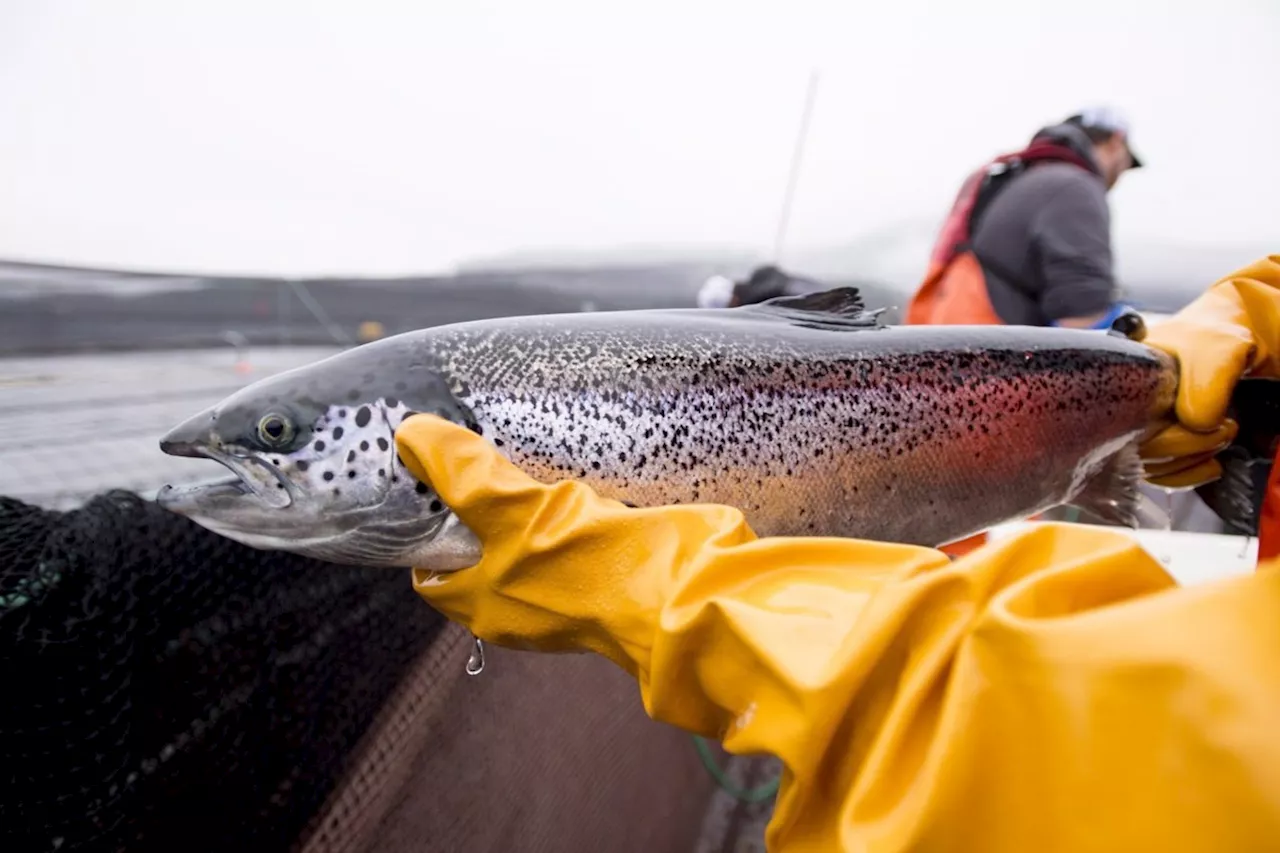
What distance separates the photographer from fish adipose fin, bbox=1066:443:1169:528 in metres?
1.83

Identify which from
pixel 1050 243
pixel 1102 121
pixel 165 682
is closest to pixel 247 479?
pixel 165 682

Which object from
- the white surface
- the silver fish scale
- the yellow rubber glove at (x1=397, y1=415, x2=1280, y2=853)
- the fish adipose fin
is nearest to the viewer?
the yellow rubber glove at (x1=397, y1=415, x2=1280, y2=853)

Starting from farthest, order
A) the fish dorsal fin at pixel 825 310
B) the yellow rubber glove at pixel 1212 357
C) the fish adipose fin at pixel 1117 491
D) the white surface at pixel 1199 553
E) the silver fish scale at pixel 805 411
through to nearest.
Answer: the white surface at pixel 1199 553
the fish adipose fin at pixel 1117 491
the yellow rubber glove at pixel 1212 357
the fish dorsal fin at pixel 825 310
the silver fish scale at pixel 805 411

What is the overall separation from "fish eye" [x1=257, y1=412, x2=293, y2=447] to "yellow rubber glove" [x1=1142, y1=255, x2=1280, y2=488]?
6.64 ft

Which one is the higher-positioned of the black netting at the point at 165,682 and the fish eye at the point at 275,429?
the fish eye at the point at 275,429

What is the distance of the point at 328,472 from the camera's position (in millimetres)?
1145

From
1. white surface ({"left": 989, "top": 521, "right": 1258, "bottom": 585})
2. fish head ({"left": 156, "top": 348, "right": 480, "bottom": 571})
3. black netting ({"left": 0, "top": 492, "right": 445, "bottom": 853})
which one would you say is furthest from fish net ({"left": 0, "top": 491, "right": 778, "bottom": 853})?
white surface ({"left": 989, "top": 521, "right": 1258, "bottom": 585})

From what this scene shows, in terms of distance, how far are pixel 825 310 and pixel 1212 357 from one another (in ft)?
3.25

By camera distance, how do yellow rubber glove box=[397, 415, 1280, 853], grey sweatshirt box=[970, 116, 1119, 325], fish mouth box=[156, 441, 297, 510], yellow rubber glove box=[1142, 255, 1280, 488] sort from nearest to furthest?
yellow rubber glove box=[397, 415, 1280, 853] < fish mouth box=[156, 441, 297, 510] < yellow rubber glove box=[1142, 255, 1280, 488] < grey sweatshirt box=[970, 116, 1119, 325]

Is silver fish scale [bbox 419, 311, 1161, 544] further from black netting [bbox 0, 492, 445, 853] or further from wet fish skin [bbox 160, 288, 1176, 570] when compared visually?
black netting [bbox 0, 492, 445, 853]

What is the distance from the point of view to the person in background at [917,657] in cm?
49

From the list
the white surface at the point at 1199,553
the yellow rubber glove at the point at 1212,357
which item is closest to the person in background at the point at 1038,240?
the yellow rubber glove at the point at 1212,357

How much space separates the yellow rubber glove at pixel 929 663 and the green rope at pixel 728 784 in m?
1.95

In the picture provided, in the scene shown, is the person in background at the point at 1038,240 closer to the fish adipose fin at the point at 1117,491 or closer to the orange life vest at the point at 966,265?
the orange life vest at the point at 966,265
